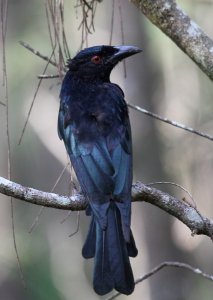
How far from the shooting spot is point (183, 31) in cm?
460

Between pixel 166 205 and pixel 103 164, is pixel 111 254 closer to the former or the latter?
pixel 166 205

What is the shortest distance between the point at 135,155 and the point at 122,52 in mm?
4329

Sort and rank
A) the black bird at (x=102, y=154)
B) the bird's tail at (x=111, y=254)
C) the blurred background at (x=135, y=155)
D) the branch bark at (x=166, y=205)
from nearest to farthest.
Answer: the branch bark at (x=166, y=205) < the bird's tail at (x=111, y=254) < the black bird at (x=102, y=154) < the blurred background at (x=135, y=155)

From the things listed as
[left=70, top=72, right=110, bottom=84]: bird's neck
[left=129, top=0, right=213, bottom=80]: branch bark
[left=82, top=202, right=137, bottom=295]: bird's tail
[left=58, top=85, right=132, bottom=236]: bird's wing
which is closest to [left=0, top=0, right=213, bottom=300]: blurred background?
[left=70, top=72, right=110, bottom=84]: bird's neck

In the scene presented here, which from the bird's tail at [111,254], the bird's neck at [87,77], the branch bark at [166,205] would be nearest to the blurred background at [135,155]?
the bird's neck at [87,77]

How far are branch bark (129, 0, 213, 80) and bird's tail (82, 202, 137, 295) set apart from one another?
1049 millimetres

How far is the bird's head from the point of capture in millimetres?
5845

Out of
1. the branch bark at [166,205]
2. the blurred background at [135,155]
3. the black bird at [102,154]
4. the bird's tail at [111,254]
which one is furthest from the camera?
the blurred background at [135,155]

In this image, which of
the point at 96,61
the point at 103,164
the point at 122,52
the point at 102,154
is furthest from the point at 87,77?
the point at 103,164

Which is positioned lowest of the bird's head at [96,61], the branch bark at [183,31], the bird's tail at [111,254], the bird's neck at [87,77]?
the bird's tail at [111,254]

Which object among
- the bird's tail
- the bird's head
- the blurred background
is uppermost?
the bird's head

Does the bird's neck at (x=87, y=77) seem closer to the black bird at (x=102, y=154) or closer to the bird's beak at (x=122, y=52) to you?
the black bird at (x=102, y=154)

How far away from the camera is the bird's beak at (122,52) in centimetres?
579

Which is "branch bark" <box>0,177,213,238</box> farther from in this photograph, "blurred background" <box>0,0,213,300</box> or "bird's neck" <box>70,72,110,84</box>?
"blurred background" <box>0,0,213,300</box>
